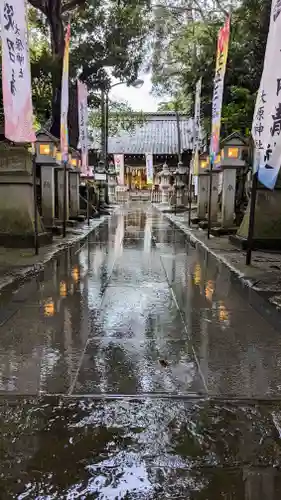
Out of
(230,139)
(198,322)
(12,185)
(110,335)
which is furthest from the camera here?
(230,139)

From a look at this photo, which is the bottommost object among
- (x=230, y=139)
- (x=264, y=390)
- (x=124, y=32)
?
(x=264, y=390)

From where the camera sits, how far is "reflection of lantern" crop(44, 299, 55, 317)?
17.9 feet

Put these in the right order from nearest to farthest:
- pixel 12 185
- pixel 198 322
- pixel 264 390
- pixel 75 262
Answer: pixel 264 390
pixel 198 322
pixel 75 262
pixel 12 185

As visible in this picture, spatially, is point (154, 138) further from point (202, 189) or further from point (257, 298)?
point (257, 298)

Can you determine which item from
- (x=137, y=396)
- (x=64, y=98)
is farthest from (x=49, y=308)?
(x=64, y=98)

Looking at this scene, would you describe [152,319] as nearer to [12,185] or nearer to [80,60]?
[12,185]

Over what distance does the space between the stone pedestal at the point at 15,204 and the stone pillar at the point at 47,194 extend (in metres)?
3.10

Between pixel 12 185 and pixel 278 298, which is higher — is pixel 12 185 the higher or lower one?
the higher one

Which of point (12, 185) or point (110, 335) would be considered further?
point (12, 185)

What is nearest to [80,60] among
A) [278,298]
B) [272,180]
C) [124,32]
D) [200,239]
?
[124,32]

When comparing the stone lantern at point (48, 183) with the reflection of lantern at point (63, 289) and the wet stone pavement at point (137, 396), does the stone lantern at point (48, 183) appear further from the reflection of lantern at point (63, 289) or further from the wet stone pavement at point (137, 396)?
the wet stone pavement at point (137, 396)

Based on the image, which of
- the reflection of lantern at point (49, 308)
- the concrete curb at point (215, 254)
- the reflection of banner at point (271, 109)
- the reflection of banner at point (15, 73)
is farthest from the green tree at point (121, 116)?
the reflection of lantern at point (49, 308)

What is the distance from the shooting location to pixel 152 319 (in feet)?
17.2

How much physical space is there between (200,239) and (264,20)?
8.30 metres
